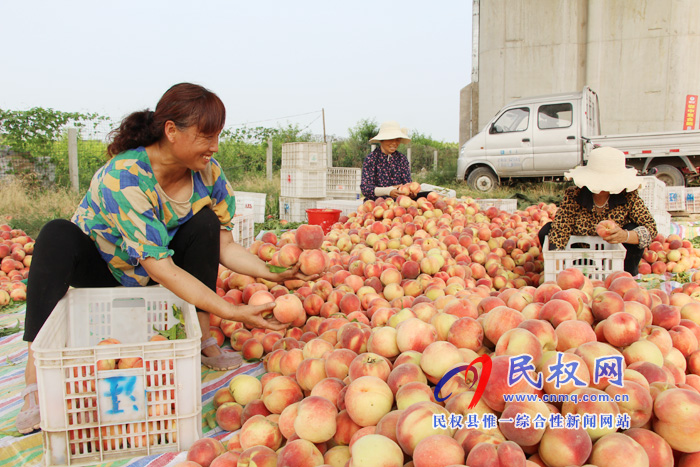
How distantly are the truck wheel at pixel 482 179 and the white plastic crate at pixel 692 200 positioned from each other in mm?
3862

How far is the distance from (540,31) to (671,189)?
7586mm

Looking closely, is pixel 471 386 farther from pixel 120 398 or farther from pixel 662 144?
pixel 662 144

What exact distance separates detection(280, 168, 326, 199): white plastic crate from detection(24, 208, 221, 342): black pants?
18.3 ft

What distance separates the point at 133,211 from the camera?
72.9 inches

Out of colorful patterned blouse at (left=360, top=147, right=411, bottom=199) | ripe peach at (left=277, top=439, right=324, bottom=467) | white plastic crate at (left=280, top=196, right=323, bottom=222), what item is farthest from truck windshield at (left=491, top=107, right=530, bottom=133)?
ripe peach at (left=277, top=439, right=324, bottom=467)

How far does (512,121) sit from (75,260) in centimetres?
1006

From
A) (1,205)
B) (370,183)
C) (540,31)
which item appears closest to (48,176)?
(1,205)

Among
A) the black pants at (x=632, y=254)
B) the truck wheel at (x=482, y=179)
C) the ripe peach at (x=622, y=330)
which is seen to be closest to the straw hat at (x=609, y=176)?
the black pants at (x=632, y=254)

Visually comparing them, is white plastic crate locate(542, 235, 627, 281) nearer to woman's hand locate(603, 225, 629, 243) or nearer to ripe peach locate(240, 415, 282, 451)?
woman's hand locate(603, 225, 629, 243)

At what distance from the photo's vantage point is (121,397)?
5.10 feet

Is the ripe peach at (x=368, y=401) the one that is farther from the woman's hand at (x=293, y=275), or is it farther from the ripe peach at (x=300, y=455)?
the woman's hand at (x=293, y=275)

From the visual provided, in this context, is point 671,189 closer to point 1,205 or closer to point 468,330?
point 468,330

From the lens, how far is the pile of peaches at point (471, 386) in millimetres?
1154

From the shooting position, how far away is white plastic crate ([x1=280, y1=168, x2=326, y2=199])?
7.89 meters
